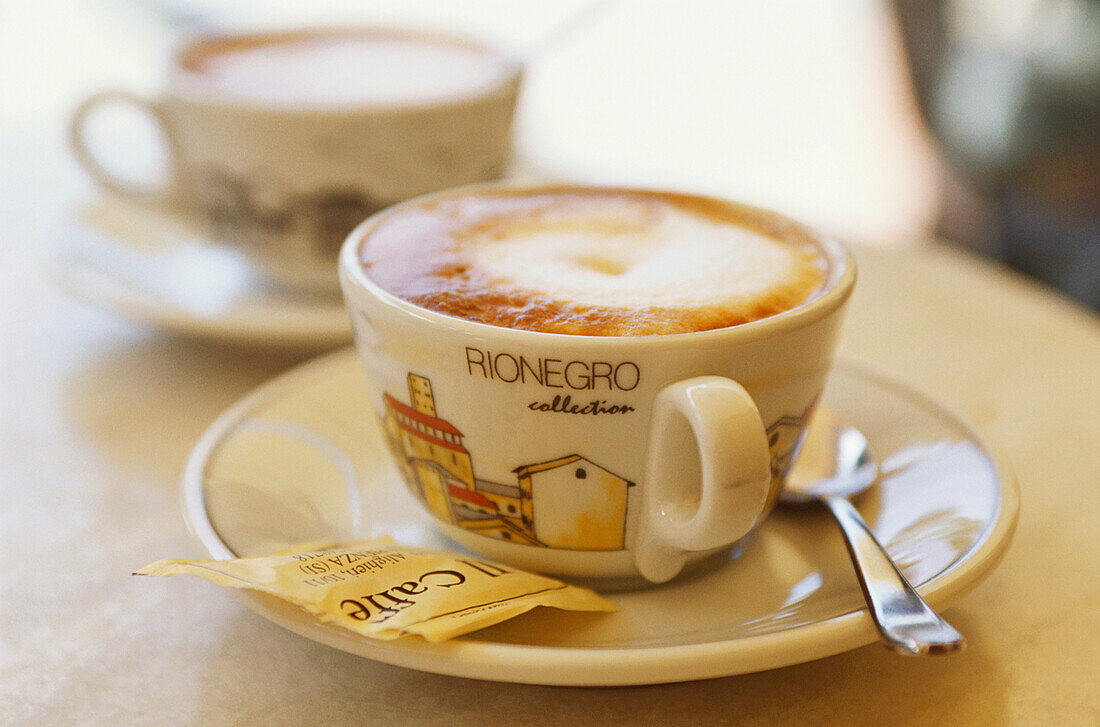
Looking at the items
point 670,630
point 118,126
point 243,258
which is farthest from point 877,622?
point 118,126

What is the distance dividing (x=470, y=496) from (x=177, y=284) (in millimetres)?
564

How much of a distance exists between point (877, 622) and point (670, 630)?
107 mm

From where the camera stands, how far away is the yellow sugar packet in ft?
1.51

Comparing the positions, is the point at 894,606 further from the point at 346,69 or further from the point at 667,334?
the point at 346,69

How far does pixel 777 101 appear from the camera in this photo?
316 centimetres

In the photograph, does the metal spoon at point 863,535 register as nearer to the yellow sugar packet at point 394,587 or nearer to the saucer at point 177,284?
the yellow sugar packet at point 394,587

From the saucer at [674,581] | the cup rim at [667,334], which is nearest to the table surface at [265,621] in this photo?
the saucer at [674,581]

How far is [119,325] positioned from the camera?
97 centimetres

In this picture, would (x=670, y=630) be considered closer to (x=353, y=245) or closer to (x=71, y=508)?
(x=353, y=245)

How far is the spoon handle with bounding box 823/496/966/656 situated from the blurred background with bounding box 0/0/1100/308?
0.70m

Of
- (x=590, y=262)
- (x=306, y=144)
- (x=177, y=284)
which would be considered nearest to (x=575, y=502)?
(x=590, y=262)

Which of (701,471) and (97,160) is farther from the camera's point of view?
(97,160)

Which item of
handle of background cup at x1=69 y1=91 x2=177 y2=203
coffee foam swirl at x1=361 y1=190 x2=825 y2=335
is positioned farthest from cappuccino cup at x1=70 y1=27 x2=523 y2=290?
coffee foam swirl at x1=361 y1=190 x2=825 y2=335

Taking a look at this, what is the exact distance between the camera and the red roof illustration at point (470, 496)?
56 cm
